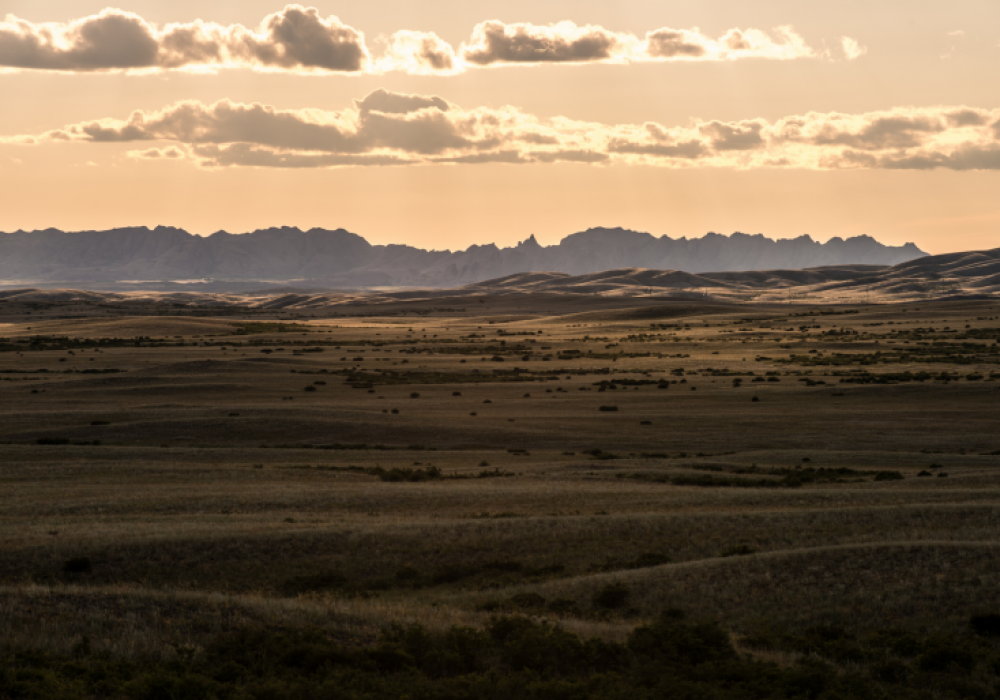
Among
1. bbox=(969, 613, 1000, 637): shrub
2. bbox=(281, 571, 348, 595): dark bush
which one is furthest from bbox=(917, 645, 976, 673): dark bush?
bbox=(281, 571, 348, 595): dark bush

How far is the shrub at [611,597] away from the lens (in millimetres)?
19719

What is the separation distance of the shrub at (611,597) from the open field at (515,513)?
0.18ft

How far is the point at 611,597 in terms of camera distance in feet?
65.3

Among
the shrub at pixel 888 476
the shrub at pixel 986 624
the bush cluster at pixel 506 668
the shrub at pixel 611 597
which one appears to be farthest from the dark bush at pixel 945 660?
the shrub at pixel 888 476

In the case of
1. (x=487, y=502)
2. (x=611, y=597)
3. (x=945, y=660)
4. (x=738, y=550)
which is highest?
(x=945, y=660)

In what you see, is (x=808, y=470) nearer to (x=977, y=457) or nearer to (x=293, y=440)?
(x=977, y=457)

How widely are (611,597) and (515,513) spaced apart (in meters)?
8.82

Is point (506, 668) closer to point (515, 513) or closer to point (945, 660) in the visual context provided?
point (945, 660)

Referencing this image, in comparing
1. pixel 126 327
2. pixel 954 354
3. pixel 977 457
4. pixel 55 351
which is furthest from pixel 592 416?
pixel 126 327

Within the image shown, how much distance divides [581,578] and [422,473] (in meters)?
17.1

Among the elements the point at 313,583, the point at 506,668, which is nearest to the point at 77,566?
the point at 313,583

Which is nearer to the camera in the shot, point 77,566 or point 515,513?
point 77,566

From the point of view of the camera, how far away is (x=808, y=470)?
37531 mm

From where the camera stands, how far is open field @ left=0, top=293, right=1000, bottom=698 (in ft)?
55.9
